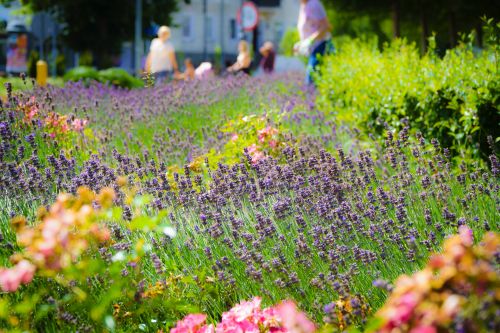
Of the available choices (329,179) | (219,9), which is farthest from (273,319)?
(219,9)

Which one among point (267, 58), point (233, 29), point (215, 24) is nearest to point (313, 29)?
point (267, 58)

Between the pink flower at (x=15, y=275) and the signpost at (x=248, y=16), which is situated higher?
the signpost at (x=248, y=16)

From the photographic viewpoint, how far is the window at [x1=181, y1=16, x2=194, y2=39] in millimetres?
53625

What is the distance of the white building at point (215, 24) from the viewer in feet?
175

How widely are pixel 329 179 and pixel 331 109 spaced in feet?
17.3

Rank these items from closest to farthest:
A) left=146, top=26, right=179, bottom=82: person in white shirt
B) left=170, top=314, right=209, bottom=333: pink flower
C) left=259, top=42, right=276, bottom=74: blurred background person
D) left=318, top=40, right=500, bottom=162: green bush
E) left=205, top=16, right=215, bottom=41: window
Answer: left=170, top=314, right=209, bottom=333: pink flower → left=318, top=40, right=500, bottom=162: green bush → left=146, top=26, right=179, bottom=82: person in white shirt → left=259, top=42, right=276, bottom=74: blurred background person → left=205, top=16, right=215, bottom=41: window

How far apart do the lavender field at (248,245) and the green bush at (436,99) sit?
243 millimetres

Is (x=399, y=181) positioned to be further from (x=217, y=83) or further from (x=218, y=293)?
(x=217, y=83)

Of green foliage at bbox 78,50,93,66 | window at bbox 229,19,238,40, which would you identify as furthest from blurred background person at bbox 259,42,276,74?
window at bbox 229,19,238,40

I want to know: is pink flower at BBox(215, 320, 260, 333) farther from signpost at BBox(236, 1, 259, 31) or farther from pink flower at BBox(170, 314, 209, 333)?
signpost at BBox(236, 1, 259, 31)

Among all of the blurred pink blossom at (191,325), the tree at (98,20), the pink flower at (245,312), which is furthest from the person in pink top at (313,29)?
the tree at (98,20)

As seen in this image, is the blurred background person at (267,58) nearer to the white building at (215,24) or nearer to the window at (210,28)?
the white building at (215,24)

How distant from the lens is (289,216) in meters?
4.30

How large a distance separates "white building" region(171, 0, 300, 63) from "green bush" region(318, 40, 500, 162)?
4225cm
